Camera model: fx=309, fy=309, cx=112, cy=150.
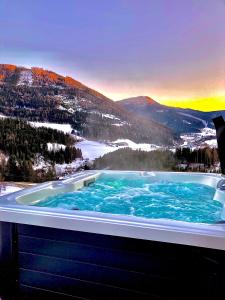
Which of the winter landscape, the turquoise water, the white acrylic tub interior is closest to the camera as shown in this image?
the white acrylic tub interior

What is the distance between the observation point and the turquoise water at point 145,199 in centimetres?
203

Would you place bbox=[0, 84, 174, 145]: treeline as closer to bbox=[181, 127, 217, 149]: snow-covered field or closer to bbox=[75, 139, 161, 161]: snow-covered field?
bbox=[75, 139, 161, 161]: snow-covered field

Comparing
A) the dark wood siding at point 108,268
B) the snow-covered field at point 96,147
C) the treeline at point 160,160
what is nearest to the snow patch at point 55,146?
the snow-covered field at point 96,147

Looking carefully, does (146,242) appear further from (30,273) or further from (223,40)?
(223,40)

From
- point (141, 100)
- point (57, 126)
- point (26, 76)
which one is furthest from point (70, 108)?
point (141, 100)

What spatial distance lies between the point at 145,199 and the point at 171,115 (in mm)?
2026

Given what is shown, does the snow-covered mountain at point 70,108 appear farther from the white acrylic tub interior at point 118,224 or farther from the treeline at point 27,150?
the white acrylic tub interior at point 118,224

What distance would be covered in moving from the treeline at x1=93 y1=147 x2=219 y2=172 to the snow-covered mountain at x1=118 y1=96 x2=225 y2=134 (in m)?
0.37

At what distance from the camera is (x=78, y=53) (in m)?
3.81

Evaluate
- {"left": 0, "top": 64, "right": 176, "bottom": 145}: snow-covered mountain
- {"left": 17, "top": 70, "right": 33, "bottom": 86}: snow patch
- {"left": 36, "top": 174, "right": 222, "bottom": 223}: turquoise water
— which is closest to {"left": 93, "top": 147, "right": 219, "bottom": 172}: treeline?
{"left": 0, "top": 64, "right": 176, "bottom": 145}: snow-covered mountain

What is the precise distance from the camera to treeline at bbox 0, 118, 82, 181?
12.6 ft

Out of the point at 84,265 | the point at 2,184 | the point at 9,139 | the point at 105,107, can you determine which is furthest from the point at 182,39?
the point at 84,265

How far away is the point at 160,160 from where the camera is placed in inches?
154

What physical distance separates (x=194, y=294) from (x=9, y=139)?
3.20 m
